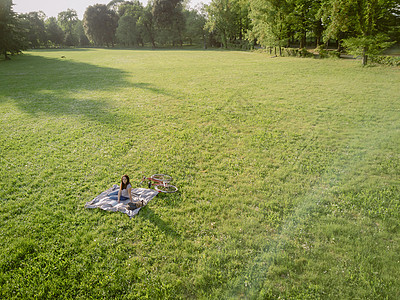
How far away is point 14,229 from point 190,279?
488 cm

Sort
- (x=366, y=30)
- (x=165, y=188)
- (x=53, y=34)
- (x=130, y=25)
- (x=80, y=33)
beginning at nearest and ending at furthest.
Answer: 1. (x=165, y=188)
2. (x=366, y=30)
3. (x=130, y=25)
4. (x=53, y=34)
5. (x=80, y=33)

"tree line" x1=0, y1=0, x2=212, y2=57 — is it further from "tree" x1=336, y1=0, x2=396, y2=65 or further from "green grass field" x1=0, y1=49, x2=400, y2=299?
"green grass field" x1=0, y1=49, x2=400, y2=299

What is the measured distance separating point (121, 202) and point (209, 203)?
104 inches

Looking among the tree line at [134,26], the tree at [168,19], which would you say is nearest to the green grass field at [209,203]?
the tree line at [134,26]

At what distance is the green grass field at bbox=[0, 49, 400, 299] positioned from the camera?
438cm

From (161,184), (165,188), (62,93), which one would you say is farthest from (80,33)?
(165,188)

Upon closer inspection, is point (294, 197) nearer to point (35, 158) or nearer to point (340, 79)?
point (35, 158)

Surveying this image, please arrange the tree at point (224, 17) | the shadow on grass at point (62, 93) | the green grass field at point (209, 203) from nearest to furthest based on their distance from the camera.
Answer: the green grass field at point (209, 203), the shadow on grass at point (62, 93), the tree at point (224, 17)

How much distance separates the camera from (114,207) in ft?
20.8

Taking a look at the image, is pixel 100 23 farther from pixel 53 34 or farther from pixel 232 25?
pixel 232 25

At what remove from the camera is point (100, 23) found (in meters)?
93.8

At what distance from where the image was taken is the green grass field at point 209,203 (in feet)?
14.4

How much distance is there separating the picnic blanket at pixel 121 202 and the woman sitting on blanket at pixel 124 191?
0.41ft

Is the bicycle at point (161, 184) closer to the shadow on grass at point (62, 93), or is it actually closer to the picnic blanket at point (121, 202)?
the picnic blanket at point (121, 202)
